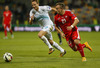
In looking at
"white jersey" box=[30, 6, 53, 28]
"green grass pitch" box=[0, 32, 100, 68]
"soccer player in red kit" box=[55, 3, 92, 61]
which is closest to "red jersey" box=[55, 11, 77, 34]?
"soccer player in red kit" box=[55, 3, 92, 61]

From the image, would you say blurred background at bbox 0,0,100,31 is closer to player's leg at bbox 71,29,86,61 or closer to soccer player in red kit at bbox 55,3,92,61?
soccer player in red kit at bbox 55,3,92,61

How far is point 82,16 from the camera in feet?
101

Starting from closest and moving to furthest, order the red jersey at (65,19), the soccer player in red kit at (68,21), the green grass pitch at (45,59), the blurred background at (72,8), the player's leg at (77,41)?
1. the green grass pitch at (45,59)
2. the player's leg at (77,41)
3. the soccer player in red kit at (68,21)
4. the red jersey at (65,19)
5. the blurred background at (72,8)

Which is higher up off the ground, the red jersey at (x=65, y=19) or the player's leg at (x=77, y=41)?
the red jersey at (x=65, y=19)

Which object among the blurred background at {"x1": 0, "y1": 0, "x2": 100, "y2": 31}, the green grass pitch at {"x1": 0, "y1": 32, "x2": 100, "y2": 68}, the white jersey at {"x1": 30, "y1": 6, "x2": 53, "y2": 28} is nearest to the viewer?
the green grass pitch at {"x1": 0, "y1": 32, "x2": 100, "y2": 68}

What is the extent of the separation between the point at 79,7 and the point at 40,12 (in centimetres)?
2247

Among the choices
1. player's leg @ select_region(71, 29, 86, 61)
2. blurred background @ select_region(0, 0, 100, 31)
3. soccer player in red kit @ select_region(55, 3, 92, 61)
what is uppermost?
soccer player in red kit @ select_region(55, 3, 92, 61)

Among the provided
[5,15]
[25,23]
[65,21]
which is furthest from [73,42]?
[25,23]

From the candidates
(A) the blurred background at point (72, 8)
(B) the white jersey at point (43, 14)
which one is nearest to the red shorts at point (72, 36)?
(B) the white jersey at point (43, 14)

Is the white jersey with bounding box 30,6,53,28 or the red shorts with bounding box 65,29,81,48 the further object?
the white jersey with bounding box 30,6,53,28

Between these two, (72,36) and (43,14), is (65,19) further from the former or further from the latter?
(43,14)

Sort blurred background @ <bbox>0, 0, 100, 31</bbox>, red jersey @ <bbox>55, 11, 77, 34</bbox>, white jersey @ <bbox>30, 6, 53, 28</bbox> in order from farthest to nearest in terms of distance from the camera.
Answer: blurred background @ <bbox>0, 0, 100, 31</bbox> → white jersey @ <bbox>30, 6, 53, 28</bbox> → red jersey @ <bbox>55, 11, 77, 34</bbox>

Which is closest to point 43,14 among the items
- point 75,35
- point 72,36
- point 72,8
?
point 72,36

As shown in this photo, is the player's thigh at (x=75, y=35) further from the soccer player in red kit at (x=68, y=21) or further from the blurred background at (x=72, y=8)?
the blurred background at (x=72, y=8)
